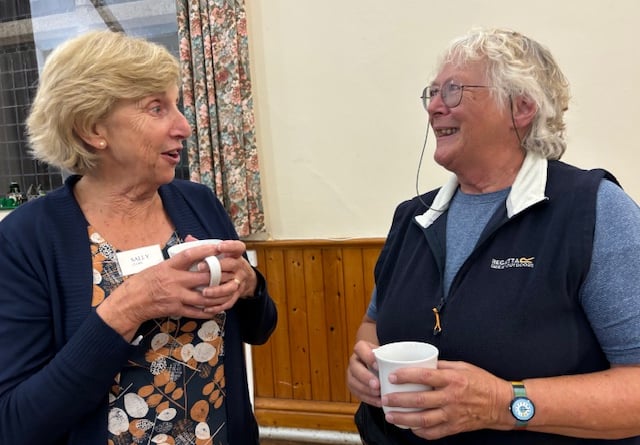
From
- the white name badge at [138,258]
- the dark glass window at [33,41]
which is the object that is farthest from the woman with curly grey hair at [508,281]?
the dark glass window at [33,41]

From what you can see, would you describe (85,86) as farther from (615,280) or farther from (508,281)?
(615,280)

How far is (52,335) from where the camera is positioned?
100 cm

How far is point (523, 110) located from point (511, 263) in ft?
1.32

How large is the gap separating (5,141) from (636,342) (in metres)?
3.48

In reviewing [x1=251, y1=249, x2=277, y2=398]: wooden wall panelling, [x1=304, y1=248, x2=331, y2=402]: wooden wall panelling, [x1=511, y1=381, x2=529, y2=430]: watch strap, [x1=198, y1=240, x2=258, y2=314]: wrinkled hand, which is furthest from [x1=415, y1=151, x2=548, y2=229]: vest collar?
[x1=251, y1=249, x2=277, y2=398]: wooden wall panelling

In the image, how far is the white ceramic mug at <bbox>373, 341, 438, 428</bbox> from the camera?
890mm

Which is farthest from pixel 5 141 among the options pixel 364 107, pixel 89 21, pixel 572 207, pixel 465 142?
pixel 572 207

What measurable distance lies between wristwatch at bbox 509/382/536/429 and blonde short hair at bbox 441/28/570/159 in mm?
582

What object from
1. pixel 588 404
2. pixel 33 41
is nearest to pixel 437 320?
pixel 588 404

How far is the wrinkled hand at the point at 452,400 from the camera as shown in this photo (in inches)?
35.2

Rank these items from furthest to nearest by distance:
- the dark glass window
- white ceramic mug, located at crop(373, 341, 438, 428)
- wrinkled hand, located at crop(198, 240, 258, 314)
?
the dark glass window → wrinkled hand, located at crop(198, 240, 258, 314) → white ceramic mug, located at crop(373, 341, 438, 428)

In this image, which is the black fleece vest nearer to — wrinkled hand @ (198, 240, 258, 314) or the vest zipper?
the vest zipper

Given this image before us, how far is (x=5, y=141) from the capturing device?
3.18m

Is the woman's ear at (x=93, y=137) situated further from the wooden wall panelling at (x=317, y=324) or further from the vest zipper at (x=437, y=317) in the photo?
the wooden wall panelling at (x=317, y=324)
